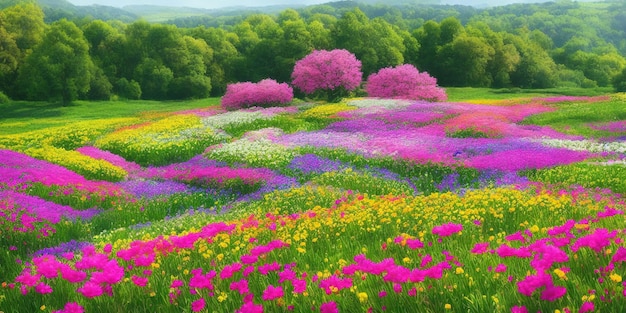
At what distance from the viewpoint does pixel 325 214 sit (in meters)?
9.27

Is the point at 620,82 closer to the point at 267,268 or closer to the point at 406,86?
the point at 406,86

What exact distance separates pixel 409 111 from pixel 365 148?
11.7 meters

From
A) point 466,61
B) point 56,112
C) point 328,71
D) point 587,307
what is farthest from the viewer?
point 466,61

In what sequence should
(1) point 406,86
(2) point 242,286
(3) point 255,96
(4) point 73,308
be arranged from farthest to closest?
1. (1) point 406,86
2. (3) point 255,96
3. (4) point 73,308
4. (2) point 242,286

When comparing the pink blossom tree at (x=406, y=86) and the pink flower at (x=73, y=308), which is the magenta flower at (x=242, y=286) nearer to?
the pink flower at (x=73, y=308)

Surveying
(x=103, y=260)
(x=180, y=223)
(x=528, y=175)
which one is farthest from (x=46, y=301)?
(x=528, y=175)

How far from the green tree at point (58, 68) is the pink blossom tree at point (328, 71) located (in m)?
21.8

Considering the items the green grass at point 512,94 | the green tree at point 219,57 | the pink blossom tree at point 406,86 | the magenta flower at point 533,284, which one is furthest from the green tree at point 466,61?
the magenta flower at point 533,284

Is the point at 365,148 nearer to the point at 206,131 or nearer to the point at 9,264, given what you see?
the point at 206,131

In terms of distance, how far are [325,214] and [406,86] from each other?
36.0m

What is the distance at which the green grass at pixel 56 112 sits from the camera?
36.4 metres

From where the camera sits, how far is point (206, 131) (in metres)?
27.4

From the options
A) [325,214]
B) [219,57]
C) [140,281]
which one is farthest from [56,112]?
[140,281]

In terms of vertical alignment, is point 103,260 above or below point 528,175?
above
